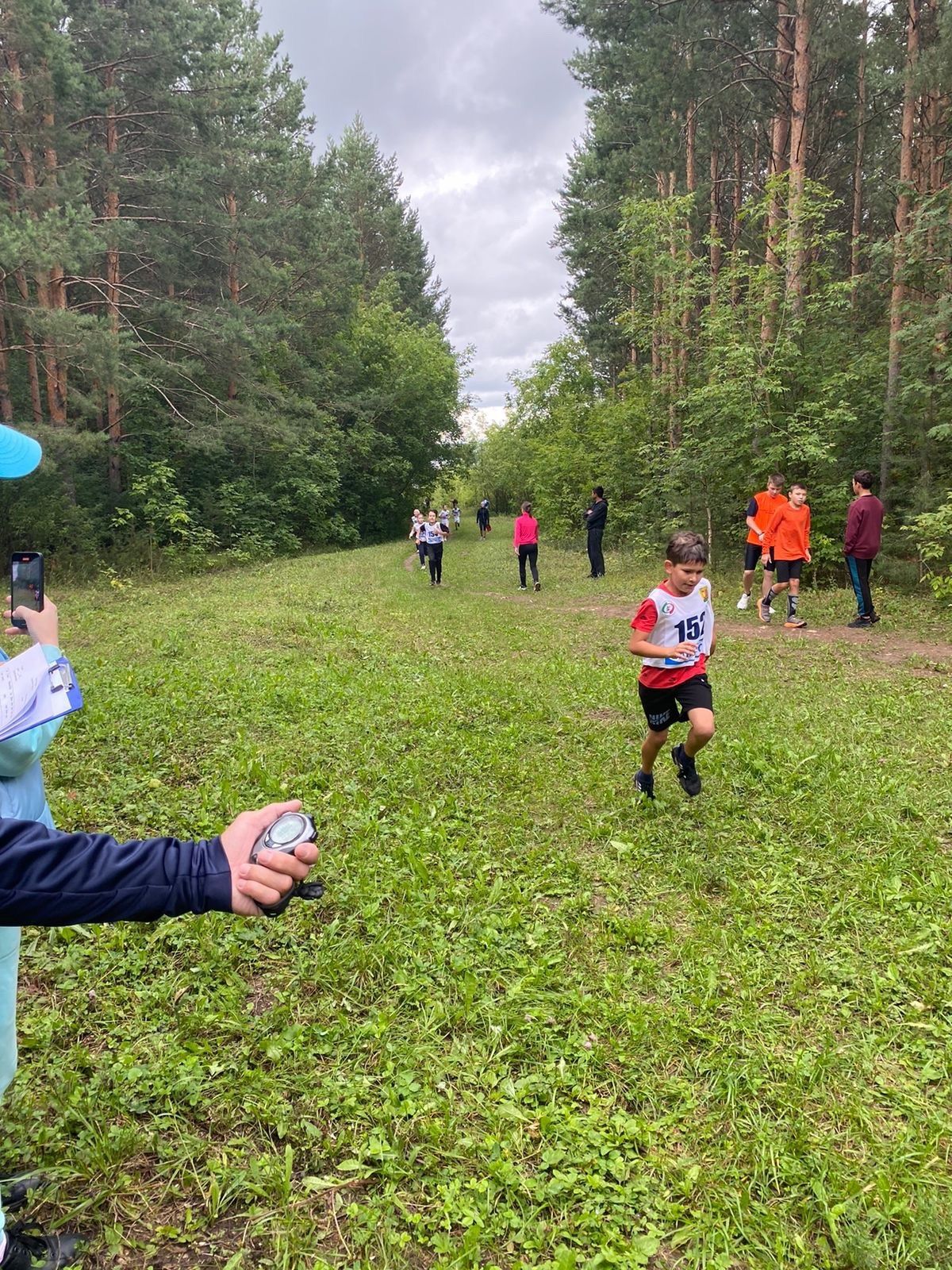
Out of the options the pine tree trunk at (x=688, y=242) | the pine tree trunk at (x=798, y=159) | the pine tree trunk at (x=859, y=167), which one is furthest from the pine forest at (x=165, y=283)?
the pine tree trunk at (x=859, y=167)

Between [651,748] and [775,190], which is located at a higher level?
[775,190]

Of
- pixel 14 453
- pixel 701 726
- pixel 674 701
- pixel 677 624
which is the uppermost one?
pixel 14 453

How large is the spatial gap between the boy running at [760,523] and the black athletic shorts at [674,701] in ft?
23.7

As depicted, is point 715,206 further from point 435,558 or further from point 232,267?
point 232,267

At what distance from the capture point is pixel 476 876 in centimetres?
411

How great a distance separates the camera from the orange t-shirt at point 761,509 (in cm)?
1143

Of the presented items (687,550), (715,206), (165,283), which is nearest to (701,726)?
(687,550)

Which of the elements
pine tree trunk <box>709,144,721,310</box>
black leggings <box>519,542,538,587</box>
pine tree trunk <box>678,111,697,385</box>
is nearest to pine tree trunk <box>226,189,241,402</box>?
black leggings <box>519,542,538,587</box>

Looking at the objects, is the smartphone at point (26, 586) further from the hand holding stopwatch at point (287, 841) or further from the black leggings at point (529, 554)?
the black leggings at point (529, 554)

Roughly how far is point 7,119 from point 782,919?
62.8 ft

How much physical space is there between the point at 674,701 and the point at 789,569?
719cm

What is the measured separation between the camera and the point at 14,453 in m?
1.93

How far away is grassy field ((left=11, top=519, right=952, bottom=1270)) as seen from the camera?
2189 mm

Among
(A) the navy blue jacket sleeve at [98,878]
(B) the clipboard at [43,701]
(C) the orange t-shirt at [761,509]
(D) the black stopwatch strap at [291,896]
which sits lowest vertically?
(D) the black stopwatch strap at [291,896]
